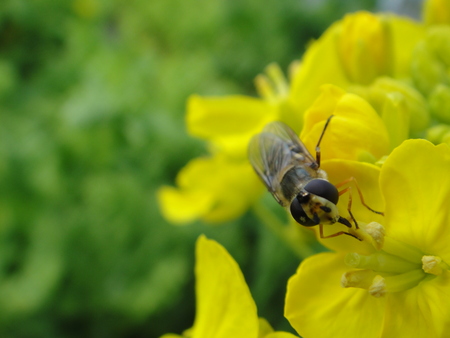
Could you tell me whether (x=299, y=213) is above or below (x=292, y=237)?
above

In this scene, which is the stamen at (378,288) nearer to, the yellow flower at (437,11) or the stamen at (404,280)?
the stamen at (404,280)

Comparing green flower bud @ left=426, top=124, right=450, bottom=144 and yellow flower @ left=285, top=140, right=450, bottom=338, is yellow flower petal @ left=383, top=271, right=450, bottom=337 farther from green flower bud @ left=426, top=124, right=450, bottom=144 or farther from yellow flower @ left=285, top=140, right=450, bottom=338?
green flower bud @ left=426, top=124, right=450, bottom=144

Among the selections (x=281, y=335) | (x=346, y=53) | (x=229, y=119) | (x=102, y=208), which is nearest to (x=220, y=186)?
(x=229, y=119)

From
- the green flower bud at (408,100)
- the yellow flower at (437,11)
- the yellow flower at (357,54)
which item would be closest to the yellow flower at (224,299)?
the green flower bud at (408,100)

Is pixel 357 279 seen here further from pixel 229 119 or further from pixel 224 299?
pixel 229 119

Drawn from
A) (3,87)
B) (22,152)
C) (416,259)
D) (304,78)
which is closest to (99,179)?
(22,152)

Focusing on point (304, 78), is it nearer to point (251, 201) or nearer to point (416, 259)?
point (251, 201)

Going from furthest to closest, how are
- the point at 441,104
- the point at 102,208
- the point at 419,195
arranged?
the point at 102,208, the point at 441,104, the point at 419,195

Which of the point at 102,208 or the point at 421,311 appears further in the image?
the point at 102,208
